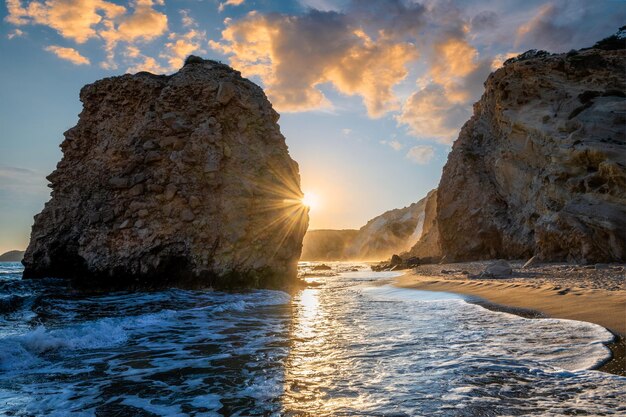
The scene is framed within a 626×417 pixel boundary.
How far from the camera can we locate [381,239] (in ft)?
298

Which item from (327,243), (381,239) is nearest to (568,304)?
(381,239)

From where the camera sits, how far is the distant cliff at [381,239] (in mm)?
85875

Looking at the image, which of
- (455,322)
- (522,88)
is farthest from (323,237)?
(455,322)

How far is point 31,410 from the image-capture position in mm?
3605

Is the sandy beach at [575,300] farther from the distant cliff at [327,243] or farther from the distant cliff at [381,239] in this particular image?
the distant cliff at [327,243]

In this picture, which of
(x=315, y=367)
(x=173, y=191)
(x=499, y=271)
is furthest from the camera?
(x=173, y=191)

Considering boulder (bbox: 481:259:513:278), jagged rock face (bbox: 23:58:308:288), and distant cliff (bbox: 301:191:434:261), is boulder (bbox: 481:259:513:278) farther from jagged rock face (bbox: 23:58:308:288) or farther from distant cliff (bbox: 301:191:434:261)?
distant cliff (bbox: 301:191:434:261)

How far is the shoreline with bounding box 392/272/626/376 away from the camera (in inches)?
185

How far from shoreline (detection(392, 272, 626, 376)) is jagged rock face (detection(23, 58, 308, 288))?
349 inches

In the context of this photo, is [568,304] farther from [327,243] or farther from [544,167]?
[327,243]

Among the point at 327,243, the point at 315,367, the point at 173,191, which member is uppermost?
the point at 173,191

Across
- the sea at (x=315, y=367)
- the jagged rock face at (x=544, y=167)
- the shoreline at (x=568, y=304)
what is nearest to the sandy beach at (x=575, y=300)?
the shoreline at (x=568, y=304)

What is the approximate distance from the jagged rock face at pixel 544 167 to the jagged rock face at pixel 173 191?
1280cm

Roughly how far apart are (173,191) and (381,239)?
260ft
